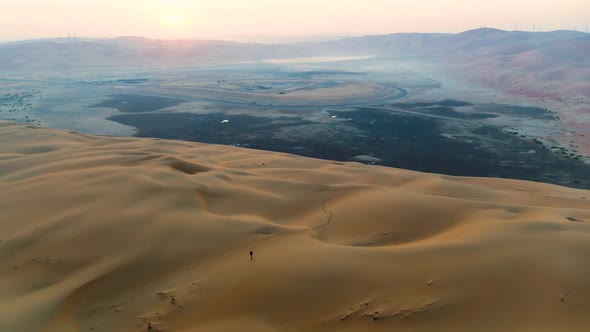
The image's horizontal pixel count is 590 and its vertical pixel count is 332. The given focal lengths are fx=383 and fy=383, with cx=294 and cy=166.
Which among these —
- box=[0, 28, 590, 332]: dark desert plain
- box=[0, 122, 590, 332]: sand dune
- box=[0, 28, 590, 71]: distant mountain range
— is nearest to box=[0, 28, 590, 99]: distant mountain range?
box=[0, 28, 590, 71]: distant mountain range

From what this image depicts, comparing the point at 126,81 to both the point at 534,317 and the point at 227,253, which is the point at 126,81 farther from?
the point at 534,317

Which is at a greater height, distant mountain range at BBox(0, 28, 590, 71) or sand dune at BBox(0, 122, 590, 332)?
distant mountain range at BBox(0, 28, 590, 71)

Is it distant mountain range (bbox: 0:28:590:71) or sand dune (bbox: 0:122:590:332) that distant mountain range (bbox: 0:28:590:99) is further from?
sand dune (bbox: 0:122:590:332)

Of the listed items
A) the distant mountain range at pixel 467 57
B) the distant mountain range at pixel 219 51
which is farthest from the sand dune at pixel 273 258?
the distant mountain range at pixel 219 51

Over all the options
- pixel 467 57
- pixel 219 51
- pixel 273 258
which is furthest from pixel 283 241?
pixel 219 51

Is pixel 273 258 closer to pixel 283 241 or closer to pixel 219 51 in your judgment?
pixel 283 241

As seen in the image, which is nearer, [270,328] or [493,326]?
[493,326]

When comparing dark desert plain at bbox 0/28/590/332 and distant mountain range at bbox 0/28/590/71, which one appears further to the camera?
distant mountain range at bbox 0/28/590/71

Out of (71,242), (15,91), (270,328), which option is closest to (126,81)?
(15,91)
